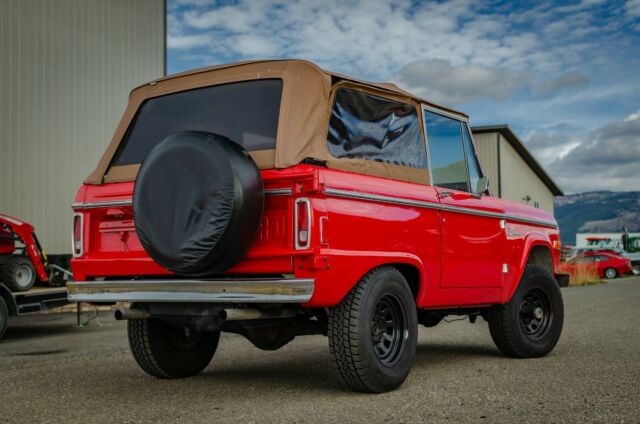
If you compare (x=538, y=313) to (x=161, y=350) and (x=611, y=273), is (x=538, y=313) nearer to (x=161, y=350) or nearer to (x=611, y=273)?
(x=161, y=350)

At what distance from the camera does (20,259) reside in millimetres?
11375

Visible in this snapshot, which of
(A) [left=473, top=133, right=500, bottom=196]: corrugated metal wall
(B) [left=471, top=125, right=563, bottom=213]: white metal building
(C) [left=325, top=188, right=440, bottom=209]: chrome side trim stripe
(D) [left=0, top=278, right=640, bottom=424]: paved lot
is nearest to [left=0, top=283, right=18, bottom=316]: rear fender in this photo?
(D) [left=0, top=278, right=640, bottom=424]: paved lot

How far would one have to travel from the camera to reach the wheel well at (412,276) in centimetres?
611

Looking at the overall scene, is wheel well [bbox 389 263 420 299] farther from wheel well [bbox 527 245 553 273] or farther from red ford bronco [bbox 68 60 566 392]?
wheel well [bbox 527 245 553 273]

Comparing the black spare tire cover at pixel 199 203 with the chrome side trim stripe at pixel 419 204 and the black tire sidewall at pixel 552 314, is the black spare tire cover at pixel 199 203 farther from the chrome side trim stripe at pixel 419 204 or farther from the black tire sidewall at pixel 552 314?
the black tire sidewall at pixel 552 314

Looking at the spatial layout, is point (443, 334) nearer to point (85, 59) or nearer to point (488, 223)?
point (488, 223)

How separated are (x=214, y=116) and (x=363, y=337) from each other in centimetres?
196

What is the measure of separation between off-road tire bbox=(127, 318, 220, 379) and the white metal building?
103ft

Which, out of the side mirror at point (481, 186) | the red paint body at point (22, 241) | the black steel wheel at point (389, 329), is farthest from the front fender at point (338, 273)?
the red paint body at point (22, 241)

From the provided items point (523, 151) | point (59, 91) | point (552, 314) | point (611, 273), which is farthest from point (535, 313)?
point (523, 151)

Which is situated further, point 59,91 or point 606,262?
point 606,262

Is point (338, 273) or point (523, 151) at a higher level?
point (523, 151)

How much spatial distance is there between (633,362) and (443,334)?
3.37 metres

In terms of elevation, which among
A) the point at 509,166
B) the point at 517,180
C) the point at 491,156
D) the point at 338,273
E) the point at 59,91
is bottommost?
the point at 338,273
